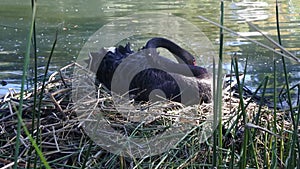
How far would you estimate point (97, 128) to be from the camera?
2279 millimetres

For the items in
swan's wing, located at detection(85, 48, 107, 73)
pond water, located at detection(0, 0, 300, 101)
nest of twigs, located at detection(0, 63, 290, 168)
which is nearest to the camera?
nest of twigs, located at detection(0, 63, 290, 168)

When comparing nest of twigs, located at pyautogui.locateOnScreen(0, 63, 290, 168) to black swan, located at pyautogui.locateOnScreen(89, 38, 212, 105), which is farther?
black swan, located at pyautogui.locateOnScreen(89, 38, 212, 105)

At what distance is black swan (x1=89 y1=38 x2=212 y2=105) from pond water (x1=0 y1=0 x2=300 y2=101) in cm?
61

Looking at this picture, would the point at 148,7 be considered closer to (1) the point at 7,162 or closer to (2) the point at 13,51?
(2) the point at 13,51

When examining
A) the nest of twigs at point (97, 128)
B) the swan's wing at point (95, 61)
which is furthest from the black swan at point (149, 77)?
the nest of twigs at point (97, 128)

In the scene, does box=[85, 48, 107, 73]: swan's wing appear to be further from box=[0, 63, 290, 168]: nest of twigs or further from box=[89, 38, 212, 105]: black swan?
box=[0, 63, 290, 168]: nest of twigs

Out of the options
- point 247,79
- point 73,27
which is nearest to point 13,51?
point 73,27

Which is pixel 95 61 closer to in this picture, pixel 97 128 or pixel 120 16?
pixel 97 128

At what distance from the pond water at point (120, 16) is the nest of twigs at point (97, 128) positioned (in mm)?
425

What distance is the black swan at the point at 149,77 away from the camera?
3326mm

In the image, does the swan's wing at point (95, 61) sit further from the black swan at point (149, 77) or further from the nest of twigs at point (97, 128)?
the nest of twigs at point (97, 128)

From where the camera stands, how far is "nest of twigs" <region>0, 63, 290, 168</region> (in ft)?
7.23

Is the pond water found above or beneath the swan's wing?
beneath

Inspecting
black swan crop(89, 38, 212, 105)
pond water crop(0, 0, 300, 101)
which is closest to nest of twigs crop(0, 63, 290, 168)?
black swan crop(89, 38, 212, 105)
